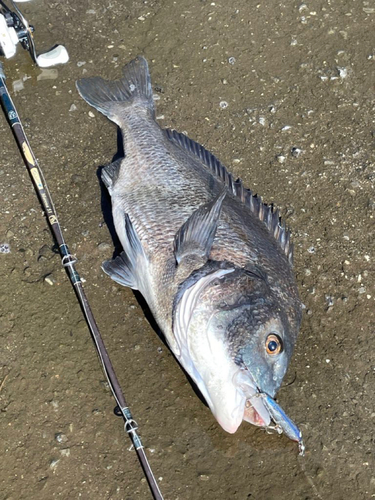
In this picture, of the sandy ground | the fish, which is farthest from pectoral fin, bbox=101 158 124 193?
the sandy ground

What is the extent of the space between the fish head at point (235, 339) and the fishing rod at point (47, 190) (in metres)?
0.50

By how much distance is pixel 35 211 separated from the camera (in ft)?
13.9

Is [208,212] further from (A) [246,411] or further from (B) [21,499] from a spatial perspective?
(B) [21,499]

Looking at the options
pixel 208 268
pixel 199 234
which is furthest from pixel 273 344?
pixel 199 234

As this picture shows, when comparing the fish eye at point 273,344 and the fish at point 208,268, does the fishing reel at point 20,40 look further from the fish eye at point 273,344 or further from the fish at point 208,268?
the fish eye at point 273,344

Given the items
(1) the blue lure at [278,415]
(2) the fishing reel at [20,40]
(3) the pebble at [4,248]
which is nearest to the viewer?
(1) the blue lure at [278,415]

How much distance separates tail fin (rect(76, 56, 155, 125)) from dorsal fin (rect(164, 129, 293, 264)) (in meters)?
0.47

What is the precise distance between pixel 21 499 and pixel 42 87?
3509mm

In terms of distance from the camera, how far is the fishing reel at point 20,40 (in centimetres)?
480

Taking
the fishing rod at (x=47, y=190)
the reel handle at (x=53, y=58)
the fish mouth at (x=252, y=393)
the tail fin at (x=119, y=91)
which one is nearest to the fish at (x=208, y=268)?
the fish mouth at (x=252, y=393)

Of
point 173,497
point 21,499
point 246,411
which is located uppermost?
point 246,411

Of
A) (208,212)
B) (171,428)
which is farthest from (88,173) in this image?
(171,428)

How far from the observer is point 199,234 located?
3.35 m

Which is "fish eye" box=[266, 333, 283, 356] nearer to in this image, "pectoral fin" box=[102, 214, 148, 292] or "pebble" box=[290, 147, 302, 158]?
"pectoral fin" box=[102, 214, 148, 292]
